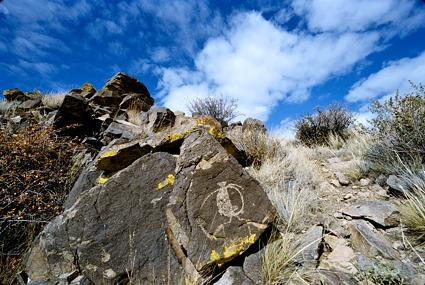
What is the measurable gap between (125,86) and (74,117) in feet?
14.5

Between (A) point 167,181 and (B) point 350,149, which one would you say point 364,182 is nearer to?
(B) point 350,149

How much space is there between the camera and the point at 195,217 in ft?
7.52

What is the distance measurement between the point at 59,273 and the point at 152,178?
4.19 ft

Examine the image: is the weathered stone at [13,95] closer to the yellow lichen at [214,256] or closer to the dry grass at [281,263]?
the yellow lichen at [214,256]

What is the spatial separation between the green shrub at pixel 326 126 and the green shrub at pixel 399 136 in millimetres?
3097

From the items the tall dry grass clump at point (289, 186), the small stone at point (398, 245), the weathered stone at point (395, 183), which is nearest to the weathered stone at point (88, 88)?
the tall dry grass clump at point (289, 186)

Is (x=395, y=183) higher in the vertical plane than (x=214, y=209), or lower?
lower

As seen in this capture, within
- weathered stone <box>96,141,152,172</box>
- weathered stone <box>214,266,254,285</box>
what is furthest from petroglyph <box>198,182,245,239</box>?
weathered stone <box>96,141,152,172</box>

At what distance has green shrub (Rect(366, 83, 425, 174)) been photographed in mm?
3576

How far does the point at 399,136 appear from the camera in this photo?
384 centimetres

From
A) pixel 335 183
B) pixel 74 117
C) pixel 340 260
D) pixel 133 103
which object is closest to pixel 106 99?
pixel 133 103

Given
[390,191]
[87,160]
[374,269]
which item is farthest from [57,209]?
[390,191]

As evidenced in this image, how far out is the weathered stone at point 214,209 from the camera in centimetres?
221

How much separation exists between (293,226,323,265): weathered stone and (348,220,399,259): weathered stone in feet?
1.13
